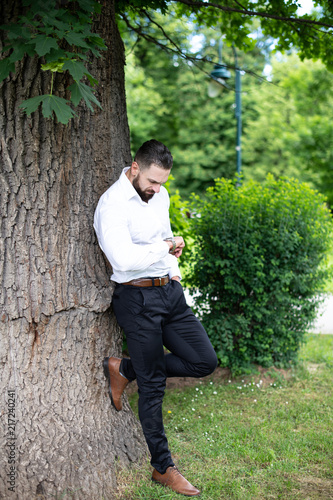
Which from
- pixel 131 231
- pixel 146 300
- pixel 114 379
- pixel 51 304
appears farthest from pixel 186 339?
pixel 51 304

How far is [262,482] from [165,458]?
0.70 m

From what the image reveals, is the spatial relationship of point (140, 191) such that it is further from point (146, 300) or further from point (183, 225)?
point (183, 225)

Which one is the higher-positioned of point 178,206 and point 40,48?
point 40,48

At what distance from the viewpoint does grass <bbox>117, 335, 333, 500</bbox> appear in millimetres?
3314

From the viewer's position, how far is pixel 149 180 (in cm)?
329

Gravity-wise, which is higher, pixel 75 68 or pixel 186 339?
pixel 75 68

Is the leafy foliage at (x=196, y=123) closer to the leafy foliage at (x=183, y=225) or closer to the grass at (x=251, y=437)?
the leafy foliage at (x=183, y=225)

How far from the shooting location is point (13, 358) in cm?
312

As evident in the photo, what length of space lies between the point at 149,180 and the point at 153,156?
0.16m

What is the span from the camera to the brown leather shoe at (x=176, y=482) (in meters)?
3.21

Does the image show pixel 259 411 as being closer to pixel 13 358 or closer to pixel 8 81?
pixel 13 358

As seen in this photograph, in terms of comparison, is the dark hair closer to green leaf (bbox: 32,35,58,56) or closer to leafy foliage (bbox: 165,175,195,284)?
green leaf (bbox: 32,35,58,56)

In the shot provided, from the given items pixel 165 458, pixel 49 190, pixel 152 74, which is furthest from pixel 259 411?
pixel 152 74


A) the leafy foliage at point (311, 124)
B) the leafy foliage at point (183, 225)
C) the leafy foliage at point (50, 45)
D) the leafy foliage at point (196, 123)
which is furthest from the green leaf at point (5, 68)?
the leafy foliage at point (196, 123)
